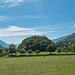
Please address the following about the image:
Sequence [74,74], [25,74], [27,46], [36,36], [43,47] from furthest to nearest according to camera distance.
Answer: [36,36] → [27,46] → [43,47] → [25,74] → [74,74]

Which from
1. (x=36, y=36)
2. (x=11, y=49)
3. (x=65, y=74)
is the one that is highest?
(x=36, y=36)

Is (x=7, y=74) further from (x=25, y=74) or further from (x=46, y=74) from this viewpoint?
(x=46, y=74)

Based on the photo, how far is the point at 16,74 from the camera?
21.7 meters

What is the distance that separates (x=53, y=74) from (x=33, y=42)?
151 metres

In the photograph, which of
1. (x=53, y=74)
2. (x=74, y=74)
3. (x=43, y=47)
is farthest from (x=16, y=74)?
(x=43, y=47)

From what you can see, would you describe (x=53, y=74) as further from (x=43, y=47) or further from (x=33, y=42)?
(x=33, y=42)

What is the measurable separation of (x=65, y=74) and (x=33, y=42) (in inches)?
5942

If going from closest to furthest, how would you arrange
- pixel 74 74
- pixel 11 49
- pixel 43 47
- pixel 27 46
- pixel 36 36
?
1. pixel 74 74
2. pixel 11 49
3. pixel 43 47
4. pixel 27 46
5. pixel 36 36

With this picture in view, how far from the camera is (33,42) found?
171250 mm

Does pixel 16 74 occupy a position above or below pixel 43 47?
below

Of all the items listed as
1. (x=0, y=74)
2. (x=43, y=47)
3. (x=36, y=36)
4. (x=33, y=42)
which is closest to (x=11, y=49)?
(x=43, y=47)

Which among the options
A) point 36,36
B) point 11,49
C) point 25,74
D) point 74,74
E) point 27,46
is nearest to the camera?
point 74,74

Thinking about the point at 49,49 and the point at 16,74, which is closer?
the point at 16,74

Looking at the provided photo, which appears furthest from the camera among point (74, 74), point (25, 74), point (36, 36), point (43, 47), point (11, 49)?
point (36, 36)
